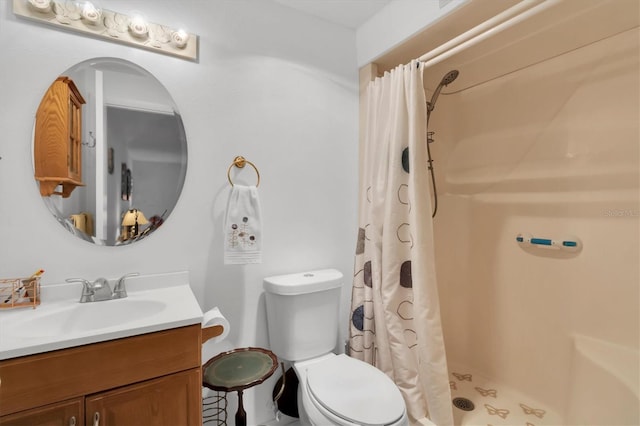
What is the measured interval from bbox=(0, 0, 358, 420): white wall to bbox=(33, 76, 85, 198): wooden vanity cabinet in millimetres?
35

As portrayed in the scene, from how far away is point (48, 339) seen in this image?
0.88m

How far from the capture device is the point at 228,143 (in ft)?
5.28

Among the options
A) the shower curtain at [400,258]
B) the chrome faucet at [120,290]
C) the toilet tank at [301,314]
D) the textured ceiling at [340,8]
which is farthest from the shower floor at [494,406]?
the textured ceiling at [340,8]

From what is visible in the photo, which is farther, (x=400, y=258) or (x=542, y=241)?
(x=542, y=241)

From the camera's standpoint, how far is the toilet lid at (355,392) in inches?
46.2

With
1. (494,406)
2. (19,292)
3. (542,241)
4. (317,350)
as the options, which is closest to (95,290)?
(19,292)

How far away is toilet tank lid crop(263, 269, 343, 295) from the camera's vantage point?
1561 millimetres

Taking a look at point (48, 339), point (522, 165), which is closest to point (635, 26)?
point (522, 165)

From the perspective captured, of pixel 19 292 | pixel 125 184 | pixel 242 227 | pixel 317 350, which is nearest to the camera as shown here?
pixel 19 292

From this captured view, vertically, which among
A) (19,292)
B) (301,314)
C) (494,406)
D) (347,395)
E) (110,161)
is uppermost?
(110,161)

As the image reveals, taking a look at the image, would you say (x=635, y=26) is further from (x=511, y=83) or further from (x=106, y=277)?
(x=106, y=277)

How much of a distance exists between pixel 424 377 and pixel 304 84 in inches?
68.8

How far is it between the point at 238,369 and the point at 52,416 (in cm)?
65

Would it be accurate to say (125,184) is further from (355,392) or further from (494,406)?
(494,406)
